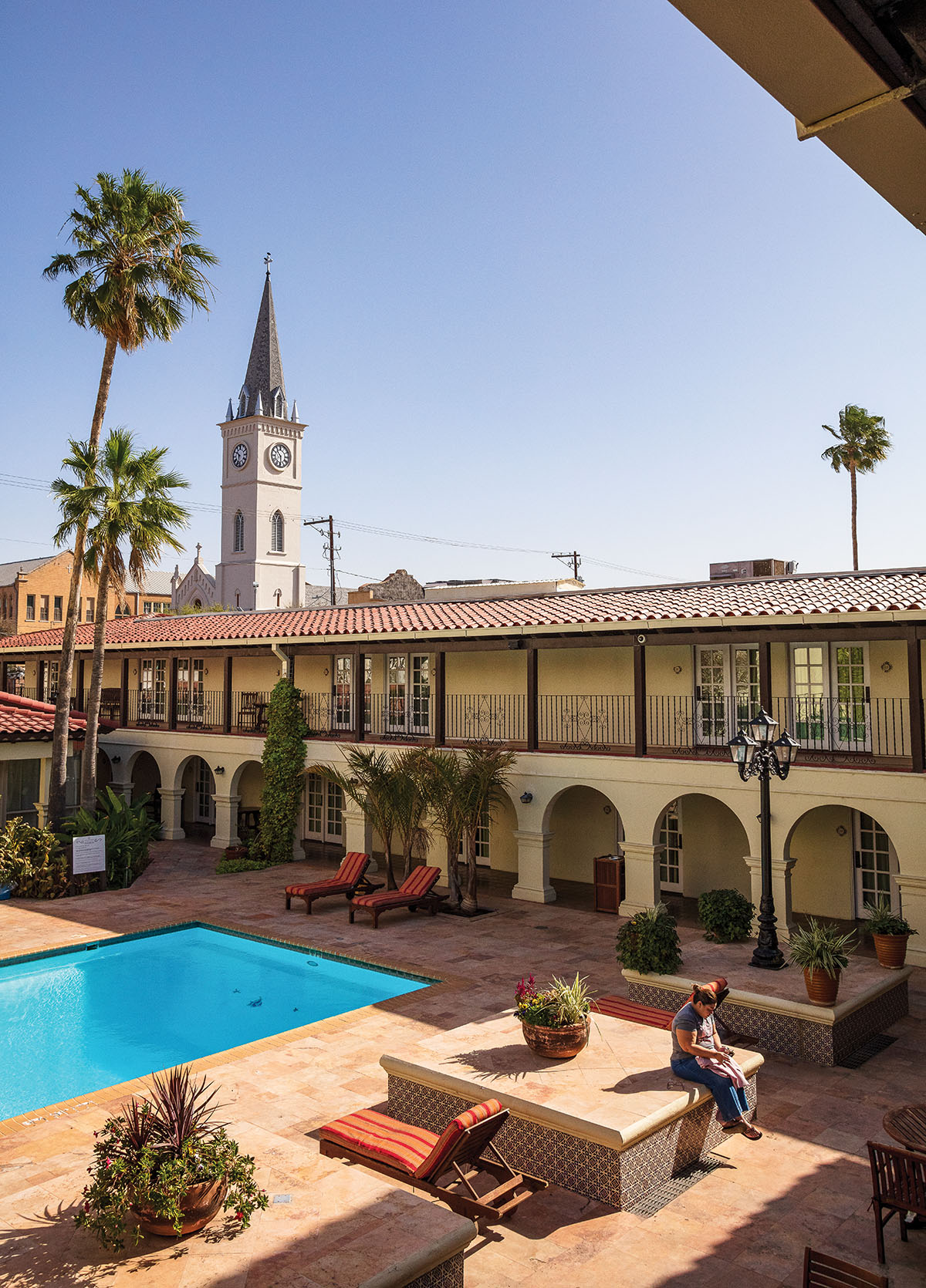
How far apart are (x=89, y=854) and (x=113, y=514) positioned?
7.27 m

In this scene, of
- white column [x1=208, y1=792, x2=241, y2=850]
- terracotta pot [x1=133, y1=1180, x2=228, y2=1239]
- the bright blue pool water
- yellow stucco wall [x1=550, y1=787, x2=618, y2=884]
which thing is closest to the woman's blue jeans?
terracotta pot [x1=133, y1=1180, x2=228, y2=1239]

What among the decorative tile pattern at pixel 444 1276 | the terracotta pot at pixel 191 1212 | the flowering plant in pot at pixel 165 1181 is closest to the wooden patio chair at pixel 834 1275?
the decorative tile pattern at pixel 444 1276

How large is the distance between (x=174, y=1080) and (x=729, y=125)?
7.67 meters

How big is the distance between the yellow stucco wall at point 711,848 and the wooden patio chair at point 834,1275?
1284 cm

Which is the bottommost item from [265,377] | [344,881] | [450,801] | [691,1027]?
[344,881]

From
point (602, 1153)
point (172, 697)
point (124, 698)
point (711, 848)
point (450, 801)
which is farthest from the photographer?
point (124, 698)

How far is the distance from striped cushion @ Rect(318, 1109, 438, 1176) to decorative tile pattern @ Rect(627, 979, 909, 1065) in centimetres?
419

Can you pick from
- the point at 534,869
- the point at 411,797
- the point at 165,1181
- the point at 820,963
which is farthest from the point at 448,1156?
the point at 534,869

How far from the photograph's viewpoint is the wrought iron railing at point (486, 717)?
67.8 feet

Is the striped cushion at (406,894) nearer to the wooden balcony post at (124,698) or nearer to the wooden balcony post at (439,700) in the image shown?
the wooden balcony post at (439,700)

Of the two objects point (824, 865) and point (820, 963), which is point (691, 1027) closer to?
point (820, 963)

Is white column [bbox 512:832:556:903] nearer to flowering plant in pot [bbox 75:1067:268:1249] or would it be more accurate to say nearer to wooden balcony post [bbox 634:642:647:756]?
wooden balcony post [bbox 634:642:647:756]

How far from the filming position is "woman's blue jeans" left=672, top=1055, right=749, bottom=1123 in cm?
802

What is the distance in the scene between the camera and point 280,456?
247ft
